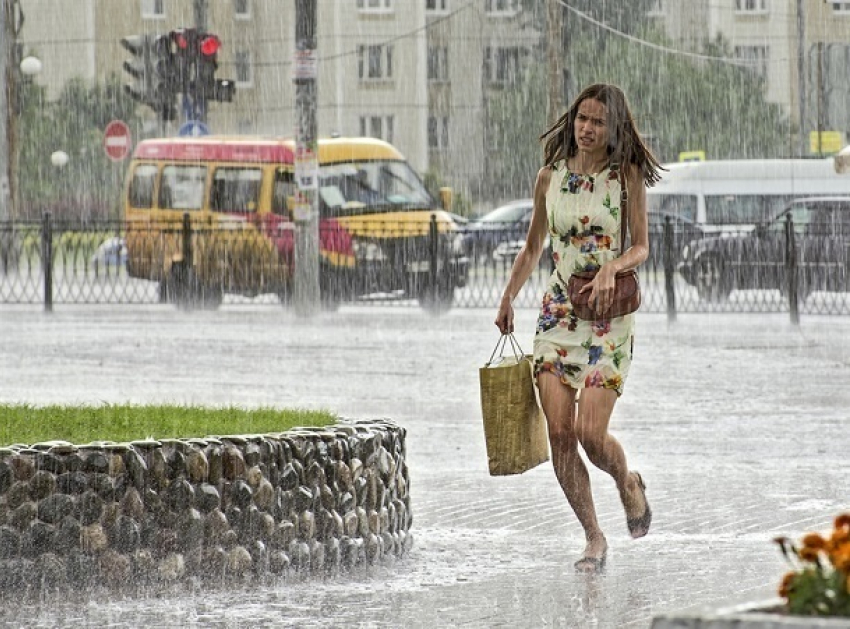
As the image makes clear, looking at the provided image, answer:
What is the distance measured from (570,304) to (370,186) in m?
22.0

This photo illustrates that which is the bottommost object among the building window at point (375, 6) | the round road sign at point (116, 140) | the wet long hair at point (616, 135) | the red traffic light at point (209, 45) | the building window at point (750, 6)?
the wet long hair at point (616, 135)

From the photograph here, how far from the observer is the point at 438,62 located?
8062 cm

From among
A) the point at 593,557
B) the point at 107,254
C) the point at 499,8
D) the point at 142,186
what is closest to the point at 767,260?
the point at 142,186

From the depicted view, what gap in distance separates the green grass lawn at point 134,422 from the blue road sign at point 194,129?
21922mm

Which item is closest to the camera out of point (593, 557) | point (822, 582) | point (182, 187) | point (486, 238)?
point (822, 582)

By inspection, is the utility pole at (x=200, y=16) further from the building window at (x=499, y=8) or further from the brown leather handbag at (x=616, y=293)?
the building window at (x=499, y=8)

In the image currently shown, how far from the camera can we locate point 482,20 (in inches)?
3179

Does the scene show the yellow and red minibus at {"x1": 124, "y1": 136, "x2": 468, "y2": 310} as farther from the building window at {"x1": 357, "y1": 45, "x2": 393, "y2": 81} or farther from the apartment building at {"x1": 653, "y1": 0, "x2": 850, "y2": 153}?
the building window at {"x1": 357, "y1": 45, "x2": 393, "y2": 81}

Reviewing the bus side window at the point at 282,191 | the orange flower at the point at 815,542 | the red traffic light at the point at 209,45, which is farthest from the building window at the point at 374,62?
the orange flower at the point at 815,542

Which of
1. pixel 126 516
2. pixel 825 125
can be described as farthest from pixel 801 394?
pixel 825 125

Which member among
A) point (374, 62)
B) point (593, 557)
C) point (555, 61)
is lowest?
point (593, 557)

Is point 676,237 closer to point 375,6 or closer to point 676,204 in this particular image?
point 676,204

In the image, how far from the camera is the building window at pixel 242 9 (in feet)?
261

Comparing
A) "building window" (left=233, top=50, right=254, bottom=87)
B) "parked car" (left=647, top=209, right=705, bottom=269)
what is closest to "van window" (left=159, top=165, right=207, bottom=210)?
"parked car" (left=647, top=209, right=705, bottom=269)
